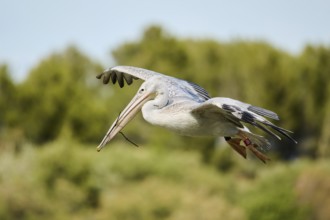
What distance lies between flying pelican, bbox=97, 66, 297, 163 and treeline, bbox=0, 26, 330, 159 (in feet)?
196

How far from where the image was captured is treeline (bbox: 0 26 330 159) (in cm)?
7944

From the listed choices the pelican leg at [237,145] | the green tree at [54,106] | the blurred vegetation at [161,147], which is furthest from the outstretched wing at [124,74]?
the green tree at [54,106]

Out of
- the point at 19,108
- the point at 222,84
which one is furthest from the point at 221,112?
the point at 222,84

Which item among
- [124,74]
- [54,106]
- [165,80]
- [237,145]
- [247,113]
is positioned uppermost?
[247,113]

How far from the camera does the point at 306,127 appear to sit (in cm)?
8319

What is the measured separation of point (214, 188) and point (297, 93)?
83.8 feet

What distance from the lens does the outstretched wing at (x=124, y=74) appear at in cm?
1299

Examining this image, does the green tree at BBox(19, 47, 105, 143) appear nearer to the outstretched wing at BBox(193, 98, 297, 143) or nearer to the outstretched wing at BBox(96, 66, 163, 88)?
the outstretched wing at BBox(96, 66, 163, 88)

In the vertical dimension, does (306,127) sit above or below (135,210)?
below

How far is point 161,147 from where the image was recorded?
6931cm

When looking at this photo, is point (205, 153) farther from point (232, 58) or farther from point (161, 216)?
point (161, 216)

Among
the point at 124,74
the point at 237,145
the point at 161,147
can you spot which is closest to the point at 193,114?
the point at 237,145

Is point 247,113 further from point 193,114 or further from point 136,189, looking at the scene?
point 136,189

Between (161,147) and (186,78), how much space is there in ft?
55.6
